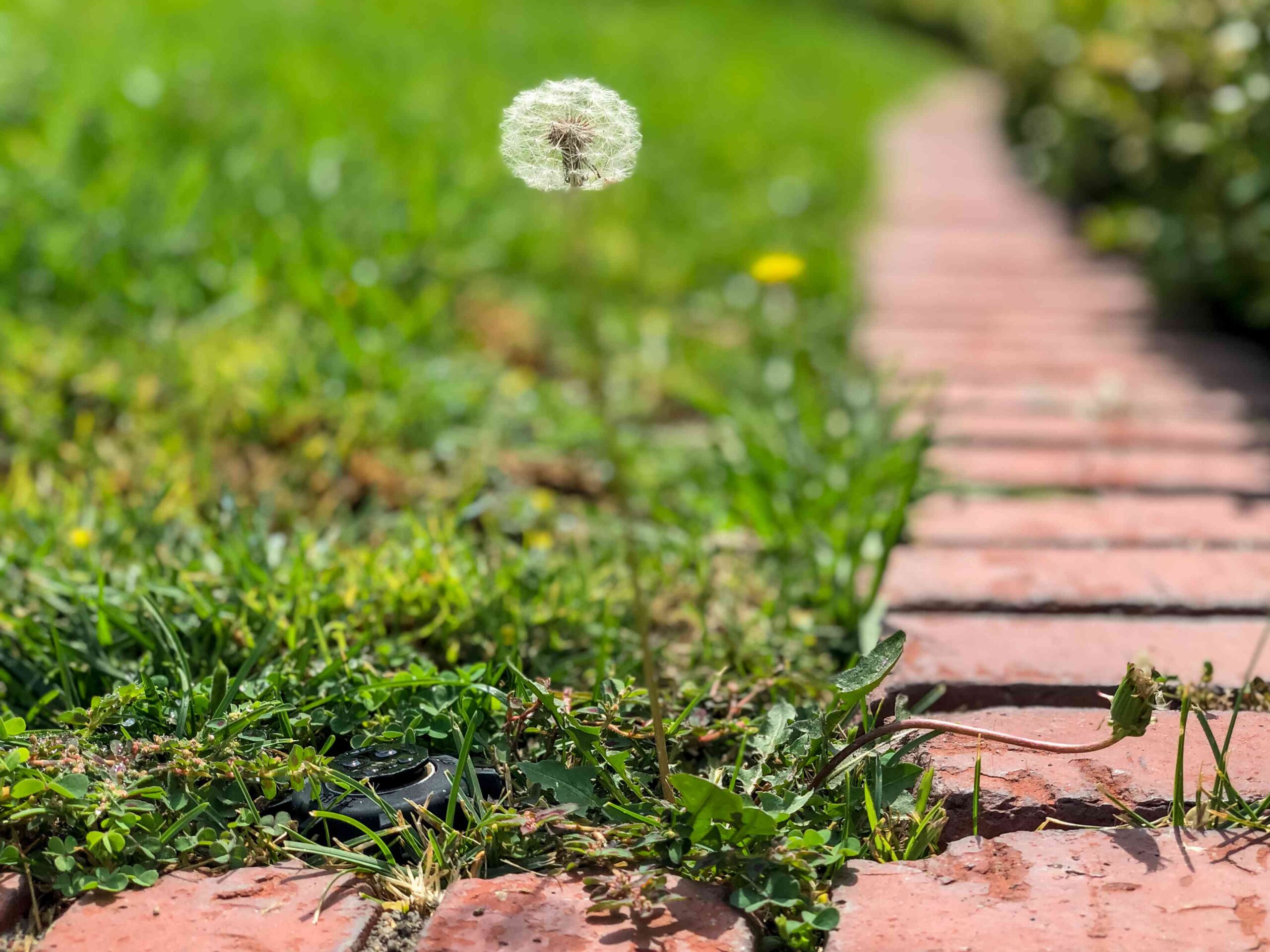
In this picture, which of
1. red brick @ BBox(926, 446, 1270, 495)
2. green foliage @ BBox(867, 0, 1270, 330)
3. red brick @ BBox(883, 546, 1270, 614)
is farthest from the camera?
green foliage @ BBox(867, 0, 1270, 330)

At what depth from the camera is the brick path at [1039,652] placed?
132cm

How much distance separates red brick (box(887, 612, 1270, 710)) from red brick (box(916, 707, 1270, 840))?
12 cm

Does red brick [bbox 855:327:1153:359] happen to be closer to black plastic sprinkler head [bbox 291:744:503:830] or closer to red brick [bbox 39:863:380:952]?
black plastic sprinkler head [bbox 291:744:503:830]

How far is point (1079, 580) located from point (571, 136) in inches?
54.0

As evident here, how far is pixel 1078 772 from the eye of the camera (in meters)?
Result: 1.55

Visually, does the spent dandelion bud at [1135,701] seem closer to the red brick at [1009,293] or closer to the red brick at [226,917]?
the red brick at [226,917]

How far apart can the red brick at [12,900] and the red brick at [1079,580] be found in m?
1.41

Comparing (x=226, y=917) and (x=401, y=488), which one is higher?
(x=401, y=488)

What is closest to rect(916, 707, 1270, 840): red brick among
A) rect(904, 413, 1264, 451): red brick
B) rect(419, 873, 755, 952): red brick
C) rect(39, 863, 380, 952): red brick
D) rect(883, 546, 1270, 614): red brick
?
rect(419, 873, 755, 952): red brick

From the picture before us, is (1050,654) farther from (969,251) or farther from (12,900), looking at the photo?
(969,251)

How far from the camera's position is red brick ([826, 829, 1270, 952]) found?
1286 mm

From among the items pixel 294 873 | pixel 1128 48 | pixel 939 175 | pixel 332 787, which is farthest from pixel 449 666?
pixel 939 175

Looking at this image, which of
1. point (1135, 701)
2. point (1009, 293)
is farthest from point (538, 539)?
point (1009, 293)

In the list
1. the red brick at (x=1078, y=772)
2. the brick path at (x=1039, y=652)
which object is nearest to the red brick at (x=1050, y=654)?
the brick path at (x=1039, y=652)
